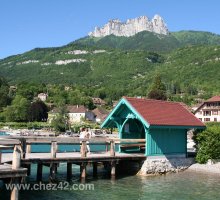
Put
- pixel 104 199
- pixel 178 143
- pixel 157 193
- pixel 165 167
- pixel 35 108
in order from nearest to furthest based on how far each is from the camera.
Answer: pixel 104 199, pixel 157 193, pixel 165 167, pixel 178 143, pixel 35 108

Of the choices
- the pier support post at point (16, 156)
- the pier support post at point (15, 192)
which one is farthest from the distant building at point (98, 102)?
the pier support post at point (15, 192)

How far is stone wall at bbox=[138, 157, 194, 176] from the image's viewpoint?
26297 millimetres

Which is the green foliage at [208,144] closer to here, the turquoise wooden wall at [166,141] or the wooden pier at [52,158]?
the turquoise wooden wall at [166,141]

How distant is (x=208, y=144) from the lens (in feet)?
94.6

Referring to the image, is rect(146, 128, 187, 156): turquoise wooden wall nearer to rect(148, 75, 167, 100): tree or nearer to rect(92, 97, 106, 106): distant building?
rect(148, 75, 167, 100): tree

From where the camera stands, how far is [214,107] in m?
96.4

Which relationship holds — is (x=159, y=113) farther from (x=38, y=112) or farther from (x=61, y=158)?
(x=38, y=112)

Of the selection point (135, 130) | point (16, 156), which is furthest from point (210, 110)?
point (16, 156)

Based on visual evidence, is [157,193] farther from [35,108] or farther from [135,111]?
[35,108]

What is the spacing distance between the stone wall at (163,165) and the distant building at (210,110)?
227ft

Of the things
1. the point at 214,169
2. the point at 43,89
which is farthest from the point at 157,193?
the point at 43,89

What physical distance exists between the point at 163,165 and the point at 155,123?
11.1 feet

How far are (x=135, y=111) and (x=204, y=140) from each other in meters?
6.52

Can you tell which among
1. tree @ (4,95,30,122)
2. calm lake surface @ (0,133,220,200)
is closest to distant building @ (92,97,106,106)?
tree @ (4,95,30,122)
